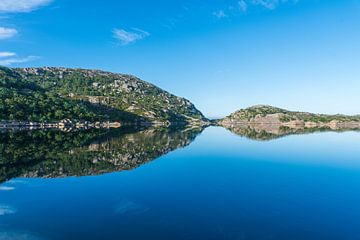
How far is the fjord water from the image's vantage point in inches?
1076

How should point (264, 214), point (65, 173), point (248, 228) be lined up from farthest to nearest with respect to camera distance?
point (65, 173)
point (264, 214)
point (248, 228)

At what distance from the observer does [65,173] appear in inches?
2047

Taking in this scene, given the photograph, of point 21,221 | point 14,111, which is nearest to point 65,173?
point 21,221

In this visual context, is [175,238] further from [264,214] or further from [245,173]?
[245,173]

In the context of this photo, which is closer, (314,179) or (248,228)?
(248,228)

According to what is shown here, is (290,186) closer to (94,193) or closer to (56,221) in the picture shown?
(94,193)

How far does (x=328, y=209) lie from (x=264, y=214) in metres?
8.43

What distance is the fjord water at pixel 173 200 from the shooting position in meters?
27.3

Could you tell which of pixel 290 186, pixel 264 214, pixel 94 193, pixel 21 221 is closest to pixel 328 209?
pixel 264 214

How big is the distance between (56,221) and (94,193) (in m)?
11.2

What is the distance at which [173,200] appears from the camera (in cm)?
3747

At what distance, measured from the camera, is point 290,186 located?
154 ft

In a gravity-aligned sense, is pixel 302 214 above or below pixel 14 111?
below

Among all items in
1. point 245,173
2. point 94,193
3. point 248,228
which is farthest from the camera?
point 245,173
